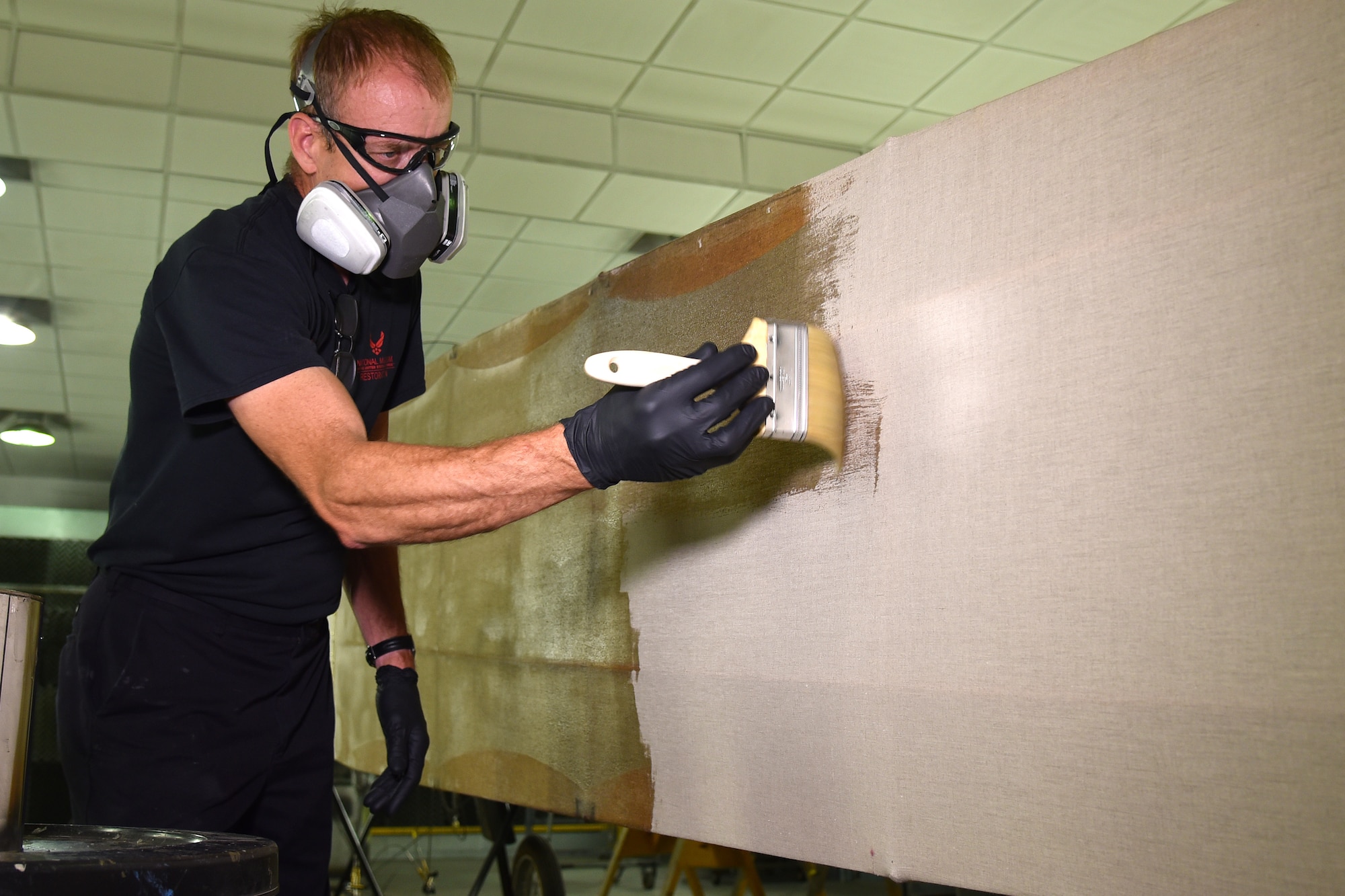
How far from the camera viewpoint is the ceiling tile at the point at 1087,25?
3.85m

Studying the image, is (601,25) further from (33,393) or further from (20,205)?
(33,393)

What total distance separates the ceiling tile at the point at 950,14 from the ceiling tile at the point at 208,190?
3064 mm

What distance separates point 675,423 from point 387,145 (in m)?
0.64

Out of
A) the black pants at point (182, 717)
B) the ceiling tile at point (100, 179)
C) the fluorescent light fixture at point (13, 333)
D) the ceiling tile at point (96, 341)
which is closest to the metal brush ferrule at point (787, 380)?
the black pants at point (182, 717)

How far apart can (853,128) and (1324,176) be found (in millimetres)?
4191

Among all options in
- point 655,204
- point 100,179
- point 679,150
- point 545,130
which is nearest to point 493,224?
point 655,204

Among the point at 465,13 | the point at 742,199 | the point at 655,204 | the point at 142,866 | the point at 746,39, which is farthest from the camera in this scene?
the point at 655,204

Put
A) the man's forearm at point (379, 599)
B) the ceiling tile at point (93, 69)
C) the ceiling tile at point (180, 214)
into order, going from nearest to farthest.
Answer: the man's forearm at point (379, 599) < the ceiling tile at point (93, 69) < the ceiling tile at point (180, 214)

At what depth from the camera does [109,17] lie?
12.6 feet

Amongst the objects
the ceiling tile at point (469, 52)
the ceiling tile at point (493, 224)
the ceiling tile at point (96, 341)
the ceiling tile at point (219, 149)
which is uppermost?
the ceiling tile at point (469, 52)

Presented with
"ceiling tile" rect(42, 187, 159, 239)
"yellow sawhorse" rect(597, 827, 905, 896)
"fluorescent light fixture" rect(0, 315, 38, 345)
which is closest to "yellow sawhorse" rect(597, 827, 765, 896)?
"yellow sawhorse" rect(597, 827, 905, 896)

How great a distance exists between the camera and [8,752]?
798 millimetres

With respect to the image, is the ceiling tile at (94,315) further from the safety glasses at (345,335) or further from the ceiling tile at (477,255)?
the safety glasses at (345,335)

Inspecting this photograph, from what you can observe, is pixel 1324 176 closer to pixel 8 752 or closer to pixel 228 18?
pixel 8 752
